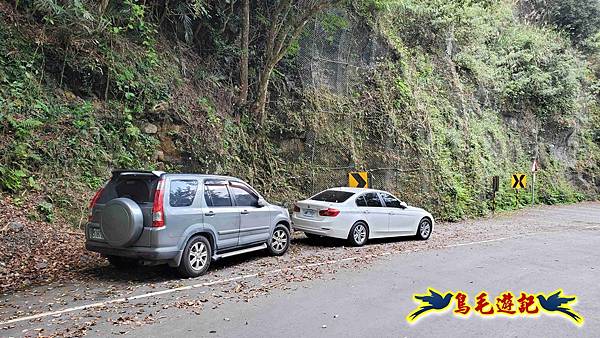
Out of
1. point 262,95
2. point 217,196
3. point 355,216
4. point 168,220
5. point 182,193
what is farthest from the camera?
point 262,95

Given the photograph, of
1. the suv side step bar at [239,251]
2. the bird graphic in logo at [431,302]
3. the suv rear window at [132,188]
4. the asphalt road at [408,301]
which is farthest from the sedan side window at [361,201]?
the suv rear window at [132,188]

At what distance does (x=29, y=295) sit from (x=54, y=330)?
70.2 inches

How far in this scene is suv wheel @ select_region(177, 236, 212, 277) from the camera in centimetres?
749

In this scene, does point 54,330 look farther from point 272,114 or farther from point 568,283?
point 272,114

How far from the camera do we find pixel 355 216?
1125 centimetres

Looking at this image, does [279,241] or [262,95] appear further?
[262,95]

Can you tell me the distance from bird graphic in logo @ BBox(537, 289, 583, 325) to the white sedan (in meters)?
5.01

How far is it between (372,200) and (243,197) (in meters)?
4.26

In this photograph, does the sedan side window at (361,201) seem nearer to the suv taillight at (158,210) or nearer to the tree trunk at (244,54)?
the suv taillight at (158,210)

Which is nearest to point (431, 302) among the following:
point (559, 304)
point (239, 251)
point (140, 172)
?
point (559, 304)

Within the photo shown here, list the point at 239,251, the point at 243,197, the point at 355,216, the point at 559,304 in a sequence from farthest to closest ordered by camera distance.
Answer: the point at 355,216, the point at 243,197, the point at 239,251, the point at 559,304

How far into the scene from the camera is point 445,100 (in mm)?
22500

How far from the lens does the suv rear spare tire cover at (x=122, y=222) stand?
7031 mm

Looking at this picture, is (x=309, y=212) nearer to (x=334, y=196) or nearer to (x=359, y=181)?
(x=334, y=196)
